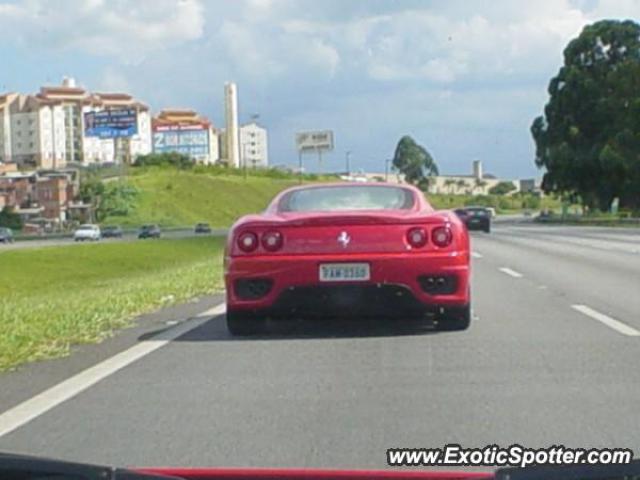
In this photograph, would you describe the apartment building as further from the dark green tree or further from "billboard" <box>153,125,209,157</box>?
the dark green tree

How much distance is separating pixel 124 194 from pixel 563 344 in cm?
11142

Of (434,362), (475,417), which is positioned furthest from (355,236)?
(475,417)

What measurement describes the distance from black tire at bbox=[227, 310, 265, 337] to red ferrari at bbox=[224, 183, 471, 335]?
3.0 inches

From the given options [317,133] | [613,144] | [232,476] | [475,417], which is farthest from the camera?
[317,133]

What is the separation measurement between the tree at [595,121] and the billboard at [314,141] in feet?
110

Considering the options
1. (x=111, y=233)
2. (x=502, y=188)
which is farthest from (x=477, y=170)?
(x=111, y=233)

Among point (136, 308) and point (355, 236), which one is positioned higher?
point (355, 236)

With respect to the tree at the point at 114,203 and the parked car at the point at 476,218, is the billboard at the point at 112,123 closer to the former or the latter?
the tree at the point at 114,203

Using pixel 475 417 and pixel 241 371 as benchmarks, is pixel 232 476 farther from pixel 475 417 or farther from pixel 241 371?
pixel 241 371

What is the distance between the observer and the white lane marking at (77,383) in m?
7.06

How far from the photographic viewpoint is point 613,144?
70.1 meters

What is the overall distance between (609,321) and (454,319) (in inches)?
76.5

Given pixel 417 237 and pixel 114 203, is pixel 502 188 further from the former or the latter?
pixel 417 237

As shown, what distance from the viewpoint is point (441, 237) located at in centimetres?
1023
